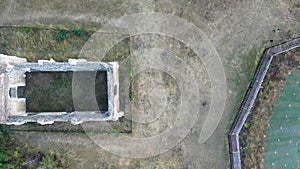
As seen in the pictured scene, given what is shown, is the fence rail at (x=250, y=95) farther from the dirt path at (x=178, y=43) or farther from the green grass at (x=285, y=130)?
the green grass at (x=285, y=130)

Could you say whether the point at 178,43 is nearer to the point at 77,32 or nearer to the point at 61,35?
the point at 77,32

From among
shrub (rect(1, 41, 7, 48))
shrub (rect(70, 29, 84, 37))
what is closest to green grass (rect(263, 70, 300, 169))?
shrub (rect(70, 29, 84, 37))

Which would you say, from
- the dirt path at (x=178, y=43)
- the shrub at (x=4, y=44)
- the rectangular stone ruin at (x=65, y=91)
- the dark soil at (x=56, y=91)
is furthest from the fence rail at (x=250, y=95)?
the shrub at (x=4, y=44)

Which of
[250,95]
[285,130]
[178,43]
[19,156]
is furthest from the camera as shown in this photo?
[285,130]

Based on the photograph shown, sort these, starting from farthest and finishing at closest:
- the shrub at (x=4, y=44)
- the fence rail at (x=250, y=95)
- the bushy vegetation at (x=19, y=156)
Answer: the shrub at (x=4, y=44) → the fence rail at (x=250, y=95) → the bushy vegetation at (x=19, y=156)

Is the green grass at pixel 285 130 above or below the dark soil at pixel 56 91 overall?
below

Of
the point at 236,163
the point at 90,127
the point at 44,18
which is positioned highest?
the point at 44,18

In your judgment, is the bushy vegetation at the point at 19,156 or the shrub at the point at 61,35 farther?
the shrub at the point at 61,35

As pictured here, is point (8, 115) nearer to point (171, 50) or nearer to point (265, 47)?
point (171, 50)

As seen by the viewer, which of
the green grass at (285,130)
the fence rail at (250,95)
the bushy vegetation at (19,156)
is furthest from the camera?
the green grass at (285,130)

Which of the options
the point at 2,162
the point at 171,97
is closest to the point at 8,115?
the point at 2,162

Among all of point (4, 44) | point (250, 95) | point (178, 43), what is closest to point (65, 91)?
point (4, 44)
